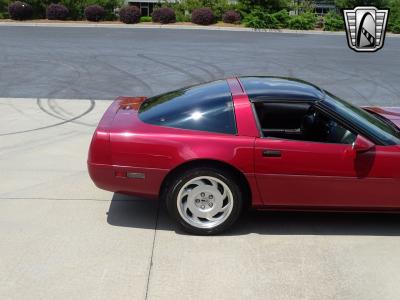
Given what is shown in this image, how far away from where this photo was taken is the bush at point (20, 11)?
27984 mm

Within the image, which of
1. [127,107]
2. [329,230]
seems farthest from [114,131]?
[329,230]

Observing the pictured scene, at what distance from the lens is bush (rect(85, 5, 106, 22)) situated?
28.1 meters

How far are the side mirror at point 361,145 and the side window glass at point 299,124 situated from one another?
0.41ft

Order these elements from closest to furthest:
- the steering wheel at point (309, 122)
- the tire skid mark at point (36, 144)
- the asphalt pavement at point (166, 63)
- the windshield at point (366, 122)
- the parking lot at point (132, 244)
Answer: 1. the parking lot at point (132, 244)
2. the windshield at point (366, 122)
3. the steering wheel at point (309, 122)
4. the tire skid mark at point (36, 144)
5. the asphalt pavement at point (166, 63)

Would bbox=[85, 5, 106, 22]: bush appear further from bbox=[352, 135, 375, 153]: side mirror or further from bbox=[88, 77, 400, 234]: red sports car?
bbox=[352, 135, 375, 153]: side mirror

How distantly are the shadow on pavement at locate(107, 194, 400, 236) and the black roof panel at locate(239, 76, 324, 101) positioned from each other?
1137 mm

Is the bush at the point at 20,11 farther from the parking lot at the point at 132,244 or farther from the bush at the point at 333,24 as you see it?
the parking lot at the point at 132,244

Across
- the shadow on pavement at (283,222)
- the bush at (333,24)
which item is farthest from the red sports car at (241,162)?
the bush at (333,24)

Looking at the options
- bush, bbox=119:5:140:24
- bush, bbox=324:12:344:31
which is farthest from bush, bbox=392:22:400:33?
bush, bbox=119:5:140:24

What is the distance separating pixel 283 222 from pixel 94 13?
81.3 feet

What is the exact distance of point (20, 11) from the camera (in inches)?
1102

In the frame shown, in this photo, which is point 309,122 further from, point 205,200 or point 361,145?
point 205,200

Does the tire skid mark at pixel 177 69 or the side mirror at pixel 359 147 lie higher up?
the side mirror at pixel 359 147

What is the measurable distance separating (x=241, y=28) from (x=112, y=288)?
23794 mm
